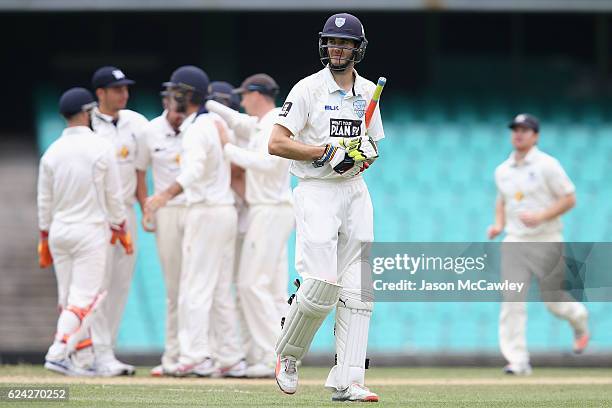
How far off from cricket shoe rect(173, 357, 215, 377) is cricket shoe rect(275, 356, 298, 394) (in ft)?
8.56

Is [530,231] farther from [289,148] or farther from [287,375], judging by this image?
[289,148]

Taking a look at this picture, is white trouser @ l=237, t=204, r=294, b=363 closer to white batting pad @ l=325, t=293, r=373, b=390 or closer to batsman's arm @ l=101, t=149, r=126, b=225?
batsman's arm @ l=101, t=149, r=126, b=225

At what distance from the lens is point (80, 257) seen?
991 centimetres

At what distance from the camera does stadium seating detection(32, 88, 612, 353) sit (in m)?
14.4

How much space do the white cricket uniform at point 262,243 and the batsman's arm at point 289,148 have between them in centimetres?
279

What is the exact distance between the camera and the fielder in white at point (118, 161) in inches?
410

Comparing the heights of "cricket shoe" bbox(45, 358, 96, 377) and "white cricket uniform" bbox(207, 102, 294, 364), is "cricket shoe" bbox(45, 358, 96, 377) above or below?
below

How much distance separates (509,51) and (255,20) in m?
3.62

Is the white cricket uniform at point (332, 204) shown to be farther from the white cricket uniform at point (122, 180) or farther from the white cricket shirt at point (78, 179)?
the white cricket uniform at point (122, 180)

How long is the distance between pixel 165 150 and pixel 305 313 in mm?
3599

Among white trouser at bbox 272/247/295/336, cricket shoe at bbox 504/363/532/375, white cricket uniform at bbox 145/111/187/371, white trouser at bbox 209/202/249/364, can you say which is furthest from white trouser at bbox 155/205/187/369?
cricket shoe at bbox 504/363/532/375

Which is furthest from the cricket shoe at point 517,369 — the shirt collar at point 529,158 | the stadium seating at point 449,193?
the stadium seating at point 449,193

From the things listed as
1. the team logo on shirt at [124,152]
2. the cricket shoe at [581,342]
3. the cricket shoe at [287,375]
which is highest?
the team logo on shirt at [124,152]

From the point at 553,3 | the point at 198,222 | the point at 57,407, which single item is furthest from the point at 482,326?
the point at 57,407
